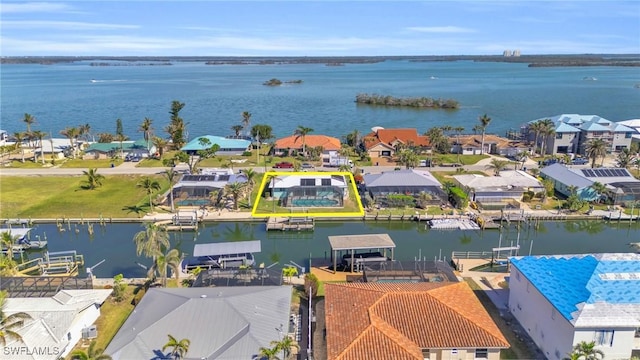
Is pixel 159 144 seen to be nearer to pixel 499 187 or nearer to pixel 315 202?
pixel 315 202

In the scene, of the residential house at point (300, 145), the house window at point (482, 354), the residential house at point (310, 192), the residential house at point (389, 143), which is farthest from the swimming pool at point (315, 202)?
the house window at point (482, 354)

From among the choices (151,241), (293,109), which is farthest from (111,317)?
(293,109)

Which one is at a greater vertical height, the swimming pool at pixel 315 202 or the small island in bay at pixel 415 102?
the small island in bay at pixel 415 102

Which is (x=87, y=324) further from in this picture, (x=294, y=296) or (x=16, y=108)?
(x=16, y=108)

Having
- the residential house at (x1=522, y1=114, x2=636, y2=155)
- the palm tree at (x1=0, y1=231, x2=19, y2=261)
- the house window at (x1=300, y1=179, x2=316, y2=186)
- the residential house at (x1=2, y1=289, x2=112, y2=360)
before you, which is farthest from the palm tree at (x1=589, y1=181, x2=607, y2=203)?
the palm tree at (x1=0, y1=231, x2=19, y2=261)

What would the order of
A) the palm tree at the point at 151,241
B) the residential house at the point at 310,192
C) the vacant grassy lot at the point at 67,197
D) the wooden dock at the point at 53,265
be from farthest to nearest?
the residential house at the point at 310,192, the vacant grassy lot at the point at 67,197, the wooden dock at the point at 53,265, the palm tree at the point at 151,241

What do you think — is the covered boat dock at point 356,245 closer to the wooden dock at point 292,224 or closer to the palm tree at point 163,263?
the wooden dock at point 292,224

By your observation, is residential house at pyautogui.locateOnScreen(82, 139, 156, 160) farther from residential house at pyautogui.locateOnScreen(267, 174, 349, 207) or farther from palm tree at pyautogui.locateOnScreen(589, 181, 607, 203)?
palm tree at pyautogui.locateOnScreen(589, 181, 607, 203)
